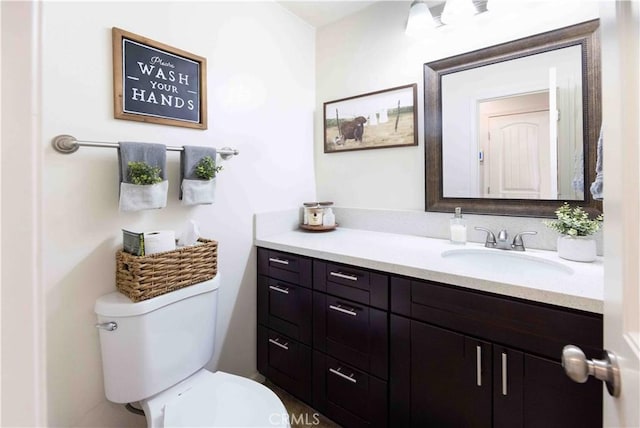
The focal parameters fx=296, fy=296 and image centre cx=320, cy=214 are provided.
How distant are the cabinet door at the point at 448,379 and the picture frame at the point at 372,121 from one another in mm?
1122

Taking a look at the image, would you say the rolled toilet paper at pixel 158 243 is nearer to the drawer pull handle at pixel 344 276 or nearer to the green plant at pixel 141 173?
the green plant at pixel 141 173

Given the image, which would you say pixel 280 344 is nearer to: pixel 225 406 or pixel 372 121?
pixel 225 406

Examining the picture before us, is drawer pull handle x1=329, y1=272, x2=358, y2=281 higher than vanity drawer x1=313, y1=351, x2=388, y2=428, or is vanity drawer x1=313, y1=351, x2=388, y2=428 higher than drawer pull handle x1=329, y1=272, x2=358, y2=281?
drawer pull handle x1=329, y1=272, x2=358, y2=281

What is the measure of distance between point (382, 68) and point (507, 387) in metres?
1.76

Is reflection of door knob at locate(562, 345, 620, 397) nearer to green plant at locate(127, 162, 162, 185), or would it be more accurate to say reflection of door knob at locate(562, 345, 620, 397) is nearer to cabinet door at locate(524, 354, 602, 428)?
cabinet door at locate(524, 354, 602, 428)

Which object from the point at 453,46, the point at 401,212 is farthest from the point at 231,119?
the point at 453,46

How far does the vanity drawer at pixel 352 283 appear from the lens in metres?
1.25

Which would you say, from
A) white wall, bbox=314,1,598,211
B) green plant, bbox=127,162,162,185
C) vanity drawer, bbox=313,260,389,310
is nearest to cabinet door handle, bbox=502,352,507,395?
vanity drawer, bbox=313,260,389,310

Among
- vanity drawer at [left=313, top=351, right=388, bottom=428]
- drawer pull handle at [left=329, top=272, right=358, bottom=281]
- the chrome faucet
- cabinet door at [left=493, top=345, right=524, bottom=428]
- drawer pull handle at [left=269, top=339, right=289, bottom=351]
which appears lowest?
vanity drawer at [left=313, top=351, right=388, bottom=428]

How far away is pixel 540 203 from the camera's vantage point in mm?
1398

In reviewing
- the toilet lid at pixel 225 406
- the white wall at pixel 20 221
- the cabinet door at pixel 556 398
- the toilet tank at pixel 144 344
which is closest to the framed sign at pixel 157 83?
the toilet tank at pixel 144 344

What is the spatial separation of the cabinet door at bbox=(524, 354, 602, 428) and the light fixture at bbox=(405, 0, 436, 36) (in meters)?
1.61

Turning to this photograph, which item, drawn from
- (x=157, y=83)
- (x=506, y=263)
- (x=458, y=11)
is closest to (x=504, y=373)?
(x=506, y=263)

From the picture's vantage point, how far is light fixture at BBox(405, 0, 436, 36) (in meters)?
1.60
